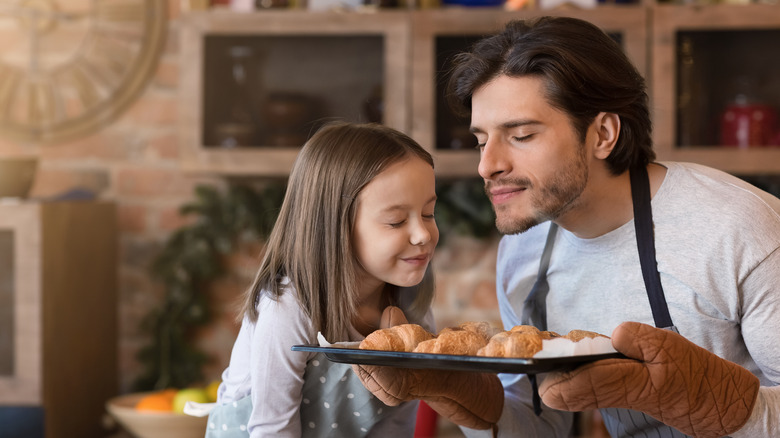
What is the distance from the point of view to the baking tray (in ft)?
2.64

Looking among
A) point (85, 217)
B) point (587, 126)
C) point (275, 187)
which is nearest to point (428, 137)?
point (275, 187)

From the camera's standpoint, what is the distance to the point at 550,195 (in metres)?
1.24

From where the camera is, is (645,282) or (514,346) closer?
(514,346)

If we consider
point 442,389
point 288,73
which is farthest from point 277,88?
point 442,389

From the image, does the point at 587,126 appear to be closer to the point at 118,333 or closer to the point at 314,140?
the point at 314,140

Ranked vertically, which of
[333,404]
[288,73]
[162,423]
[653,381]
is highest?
[288,73]

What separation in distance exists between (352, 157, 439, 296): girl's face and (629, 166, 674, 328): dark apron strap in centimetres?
Answer: 36

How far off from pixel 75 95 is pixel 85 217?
1.40 ft

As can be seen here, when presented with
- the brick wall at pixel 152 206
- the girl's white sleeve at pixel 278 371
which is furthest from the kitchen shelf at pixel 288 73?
the girl's white sleeve at pixel 278 371

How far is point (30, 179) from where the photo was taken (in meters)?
2.03

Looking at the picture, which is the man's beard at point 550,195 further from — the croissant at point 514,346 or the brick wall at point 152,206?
the brick wall at point 152,206

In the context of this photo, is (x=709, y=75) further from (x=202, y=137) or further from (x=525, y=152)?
(x=202, y=137)

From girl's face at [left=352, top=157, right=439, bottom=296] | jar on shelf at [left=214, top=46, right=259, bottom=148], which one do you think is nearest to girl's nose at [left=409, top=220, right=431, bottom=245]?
girl's face at [left=352, top=157, right=439, bottom=296]

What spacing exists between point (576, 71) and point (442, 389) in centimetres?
55
